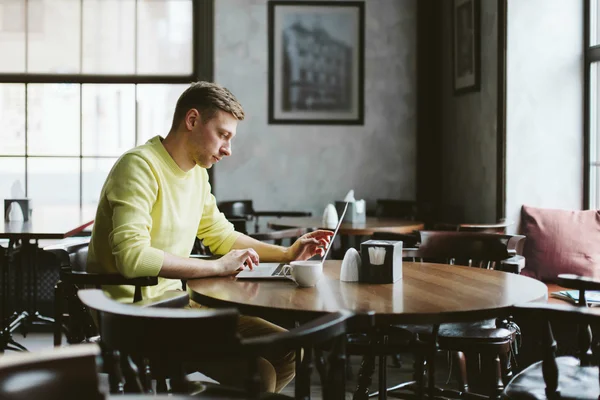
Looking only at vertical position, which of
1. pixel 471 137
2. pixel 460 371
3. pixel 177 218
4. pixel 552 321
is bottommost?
pixel 460 371

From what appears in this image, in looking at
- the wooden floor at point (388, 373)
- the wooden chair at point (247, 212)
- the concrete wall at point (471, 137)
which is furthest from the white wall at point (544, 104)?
the wooden chair at point (247, 212)

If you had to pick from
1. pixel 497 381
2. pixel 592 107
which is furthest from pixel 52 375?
pixel 592 107

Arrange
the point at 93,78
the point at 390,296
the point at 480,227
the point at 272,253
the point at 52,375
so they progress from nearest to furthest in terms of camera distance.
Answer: the point at 52,375 < the point at 390,296 < the point at 272,253 < the point at 480,227 < the point at 93,78

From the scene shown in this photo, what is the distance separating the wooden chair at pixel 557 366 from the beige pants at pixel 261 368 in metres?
0.62

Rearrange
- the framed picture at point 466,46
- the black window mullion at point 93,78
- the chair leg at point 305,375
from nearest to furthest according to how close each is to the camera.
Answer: the chair leg at point 305,375, the framed picture at point 466,46, the black window mullion at point 93,78

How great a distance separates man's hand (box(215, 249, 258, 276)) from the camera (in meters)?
2.12

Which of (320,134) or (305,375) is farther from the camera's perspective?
(320,134)

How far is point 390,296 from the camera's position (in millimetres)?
1815

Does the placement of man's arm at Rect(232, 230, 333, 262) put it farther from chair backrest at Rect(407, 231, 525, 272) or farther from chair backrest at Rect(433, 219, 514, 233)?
chair backrest at Rect(433, 219, 514, 233)

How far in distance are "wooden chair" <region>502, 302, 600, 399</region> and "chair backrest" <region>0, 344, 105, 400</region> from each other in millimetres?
1065

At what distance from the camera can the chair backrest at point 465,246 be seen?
2.74 metres

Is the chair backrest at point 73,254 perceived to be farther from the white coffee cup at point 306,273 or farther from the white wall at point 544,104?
the white wall at point 544,104

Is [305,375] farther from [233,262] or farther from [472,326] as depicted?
[472,326]

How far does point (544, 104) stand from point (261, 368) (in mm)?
2970
